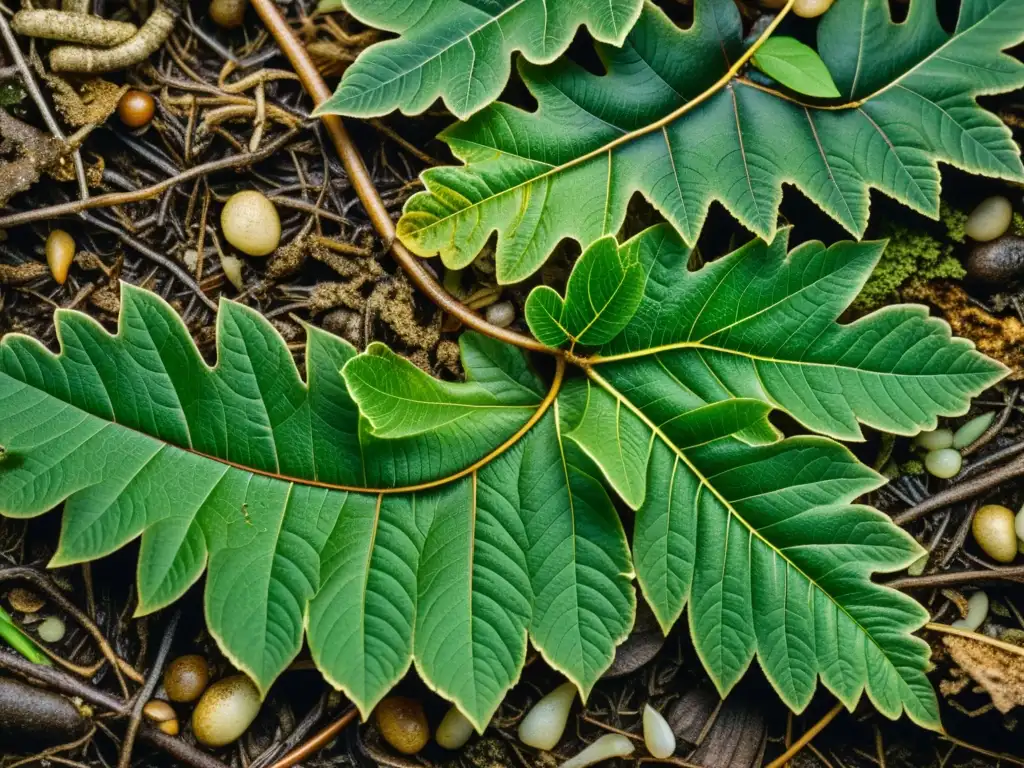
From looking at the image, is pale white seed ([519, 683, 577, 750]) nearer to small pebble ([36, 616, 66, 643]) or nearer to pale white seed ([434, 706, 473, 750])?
pale white seed ([434, 706, 473, 750])

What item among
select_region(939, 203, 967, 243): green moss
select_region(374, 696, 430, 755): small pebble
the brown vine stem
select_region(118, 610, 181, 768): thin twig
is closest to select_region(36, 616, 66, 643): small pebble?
select_region(118, 610, 181, 768): thin twig

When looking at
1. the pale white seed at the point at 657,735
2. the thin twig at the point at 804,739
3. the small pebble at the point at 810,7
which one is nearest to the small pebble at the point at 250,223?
the small pebble at the point at 810,7

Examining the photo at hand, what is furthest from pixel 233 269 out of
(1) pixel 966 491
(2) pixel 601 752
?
(1) pixel 966 491

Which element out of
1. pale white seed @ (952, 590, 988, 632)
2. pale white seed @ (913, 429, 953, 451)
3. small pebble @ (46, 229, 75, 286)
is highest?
small pebble @ (46, 229, 75, 286)

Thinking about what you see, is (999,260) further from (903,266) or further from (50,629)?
(50,629)

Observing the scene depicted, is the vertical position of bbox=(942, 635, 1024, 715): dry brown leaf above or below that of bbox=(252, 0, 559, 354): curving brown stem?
below

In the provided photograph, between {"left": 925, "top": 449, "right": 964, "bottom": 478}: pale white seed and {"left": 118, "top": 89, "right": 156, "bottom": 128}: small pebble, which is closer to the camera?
{"left": 118, "top": 89, "right": 156, "bottom": 128}: small pebble

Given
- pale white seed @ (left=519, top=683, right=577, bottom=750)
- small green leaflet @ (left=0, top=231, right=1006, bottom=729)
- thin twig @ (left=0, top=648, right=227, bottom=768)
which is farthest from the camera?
pale white seed @ (left=519, top=683, right=577, bottom=750)
